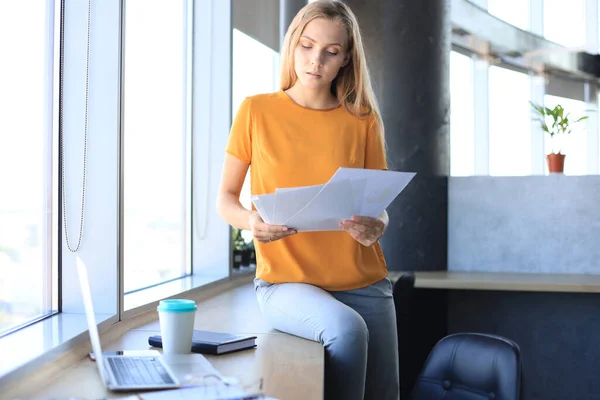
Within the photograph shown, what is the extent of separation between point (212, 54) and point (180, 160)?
2.00ft

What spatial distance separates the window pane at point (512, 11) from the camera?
4.96 m

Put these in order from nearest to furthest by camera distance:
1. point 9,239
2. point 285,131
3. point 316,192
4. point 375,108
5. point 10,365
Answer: point 10,365 < point 316,192 < point 9,239 < point 285,131 < point 375,108

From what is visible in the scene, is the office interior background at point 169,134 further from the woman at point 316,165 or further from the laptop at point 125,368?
the woman at point 316,165

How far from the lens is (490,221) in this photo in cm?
416

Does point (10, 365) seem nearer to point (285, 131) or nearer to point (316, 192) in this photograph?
point (316, 192)

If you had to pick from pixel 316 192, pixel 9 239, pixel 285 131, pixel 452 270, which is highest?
pixel 285 131

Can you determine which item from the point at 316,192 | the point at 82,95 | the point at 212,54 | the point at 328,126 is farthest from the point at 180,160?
the point at 316,192

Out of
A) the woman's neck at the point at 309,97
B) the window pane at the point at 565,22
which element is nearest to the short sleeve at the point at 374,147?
the woman's neck at the point at 309,97

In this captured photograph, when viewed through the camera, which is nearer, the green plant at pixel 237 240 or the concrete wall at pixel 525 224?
the green plant at pixel 237 240

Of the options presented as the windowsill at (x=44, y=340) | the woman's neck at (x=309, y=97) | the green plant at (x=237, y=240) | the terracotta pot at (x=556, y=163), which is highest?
the woman's neck at (x=309, y=97)

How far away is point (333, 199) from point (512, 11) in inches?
156

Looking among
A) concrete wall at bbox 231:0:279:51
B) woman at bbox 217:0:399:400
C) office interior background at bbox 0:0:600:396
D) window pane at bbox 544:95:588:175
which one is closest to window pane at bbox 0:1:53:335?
office interior background at bbox 0:0:600:396

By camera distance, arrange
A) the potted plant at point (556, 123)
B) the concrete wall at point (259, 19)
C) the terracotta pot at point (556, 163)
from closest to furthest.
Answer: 1. the concrete wall at point (259, 19)
2. the terracotta pot at point (556, 163)
3. the potted plant at point (556, 123)

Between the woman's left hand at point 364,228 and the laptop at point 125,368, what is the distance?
2.01ft
